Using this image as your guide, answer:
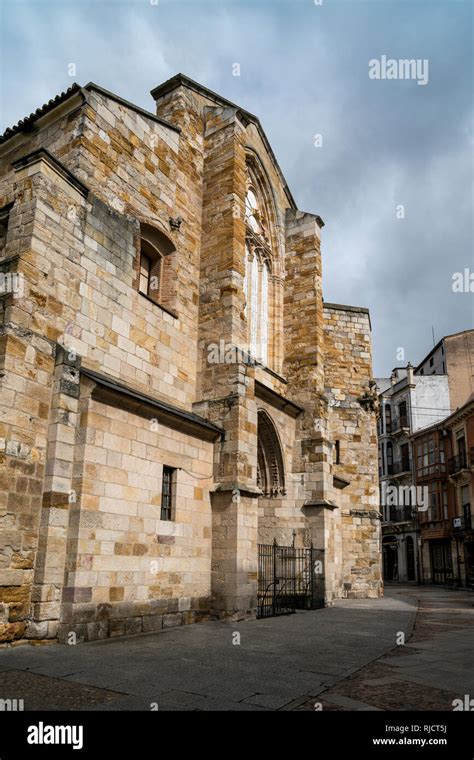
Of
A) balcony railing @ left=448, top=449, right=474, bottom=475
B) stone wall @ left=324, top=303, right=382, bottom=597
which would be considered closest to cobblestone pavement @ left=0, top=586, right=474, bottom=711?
stone wall @ left=324, top=303, right=382, bottom=597

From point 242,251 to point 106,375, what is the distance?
16.4 feet

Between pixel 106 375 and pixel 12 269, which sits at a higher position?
pixel 12 269

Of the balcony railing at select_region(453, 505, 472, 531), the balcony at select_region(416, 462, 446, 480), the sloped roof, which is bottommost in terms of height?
the balcony railing at select_region(453, 505, 472, 531)

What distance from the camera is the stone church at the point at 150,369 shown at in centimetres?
778

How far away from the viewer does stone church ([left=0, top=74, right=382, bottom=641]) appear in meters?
7.78

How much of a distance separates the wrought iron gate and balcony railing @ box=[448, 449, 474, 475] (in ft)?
68.1

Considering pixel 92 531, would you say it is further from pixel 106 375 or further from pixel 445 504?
pixel 445 504

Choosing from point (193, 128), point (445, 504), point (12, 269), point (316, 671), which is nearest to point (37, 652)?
point (316, 671)

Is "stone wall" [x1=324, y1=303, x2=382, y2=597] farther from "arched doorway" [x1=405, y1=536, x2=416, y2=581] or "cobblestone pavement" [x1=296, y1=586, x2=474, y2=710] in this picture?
"arched doorway" [x1=405, y1=536, x2=416, y2=581]

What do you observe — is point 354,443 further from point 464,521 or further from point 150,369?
point 464,521

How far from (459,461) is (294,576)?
2304 centimetres

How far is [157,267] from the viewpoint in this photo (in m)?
12.1

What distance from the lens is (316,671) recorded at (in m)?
5.98

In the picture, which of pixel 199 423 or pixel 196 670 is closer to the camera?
pixel 196 670
